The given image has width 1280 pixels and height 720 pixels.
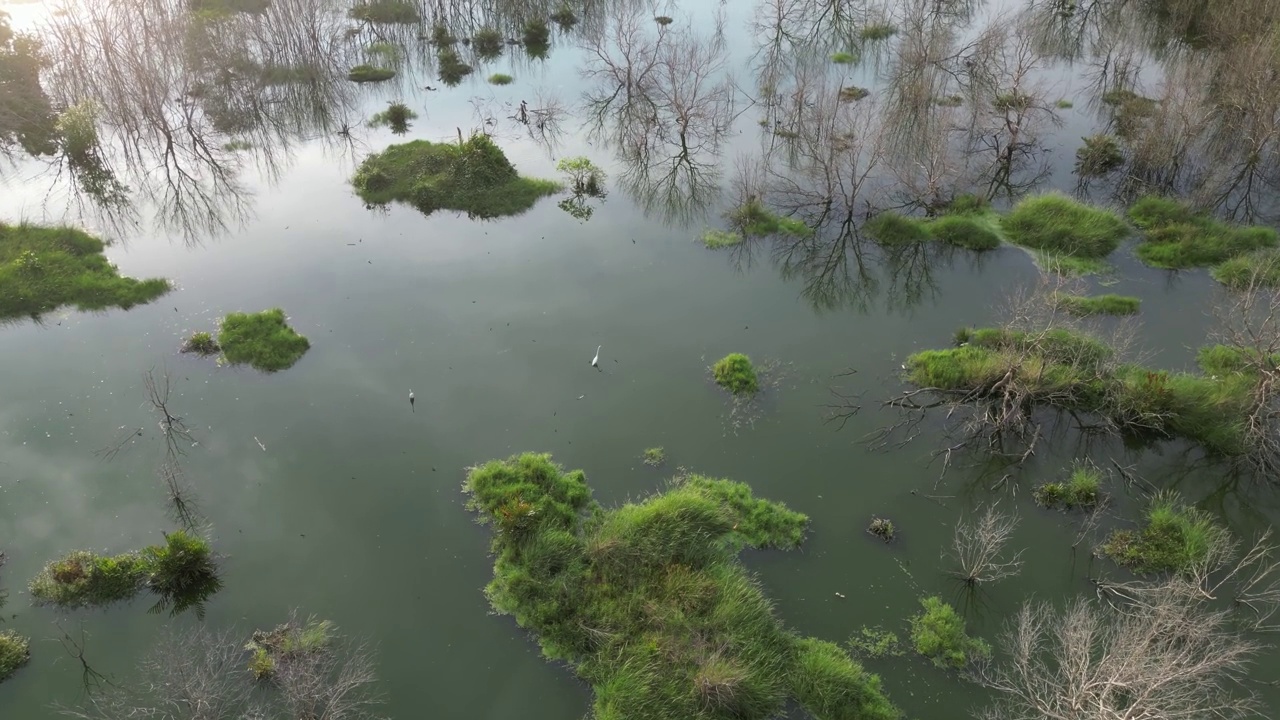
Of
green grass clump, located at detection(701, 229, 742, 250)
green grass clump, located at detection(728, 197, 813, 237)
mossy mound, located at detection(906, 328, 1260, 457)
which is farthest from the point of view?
green grass clump, located at detection(728, 197, 813, 237)

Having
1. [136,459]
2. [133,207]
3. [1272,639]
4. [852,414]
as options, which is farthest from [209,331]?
[1272,639]

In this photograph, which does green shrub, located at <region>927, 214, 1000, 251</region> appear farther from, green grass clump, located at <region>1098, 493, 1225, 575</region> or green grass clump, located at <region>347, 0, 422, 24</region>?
green grass clump, located at <region>347, 0, 422, 24</region>

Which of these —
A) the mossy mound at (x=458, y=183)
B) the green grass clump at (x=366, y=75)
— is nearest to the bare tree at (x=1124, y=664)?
the mossy mound at (x=458, y=183)

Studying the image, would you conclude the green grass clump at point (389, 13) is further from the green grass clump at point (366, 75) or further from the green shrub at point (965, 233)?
the green shrub at point (965, 233)

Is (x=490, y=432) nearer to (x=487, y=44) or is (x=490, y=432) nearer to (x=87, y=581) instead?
(x=87, y=581)

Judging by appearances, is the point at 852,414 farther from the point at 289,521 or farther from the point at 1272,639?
the point at 289,521

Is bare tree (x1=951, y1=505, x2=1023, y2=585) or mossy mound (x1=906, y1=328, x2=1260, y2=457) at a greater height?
mossy mound (x1=906, y1=328, x2=1260, y2=457)

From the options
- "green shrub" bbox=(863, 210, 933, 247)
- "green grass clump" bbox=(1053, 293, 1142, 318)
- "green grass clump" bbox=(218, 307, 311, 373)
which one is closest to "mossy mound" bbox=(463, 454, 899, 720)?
"green grass clump" bbox=(218, 307, 311, 373)
